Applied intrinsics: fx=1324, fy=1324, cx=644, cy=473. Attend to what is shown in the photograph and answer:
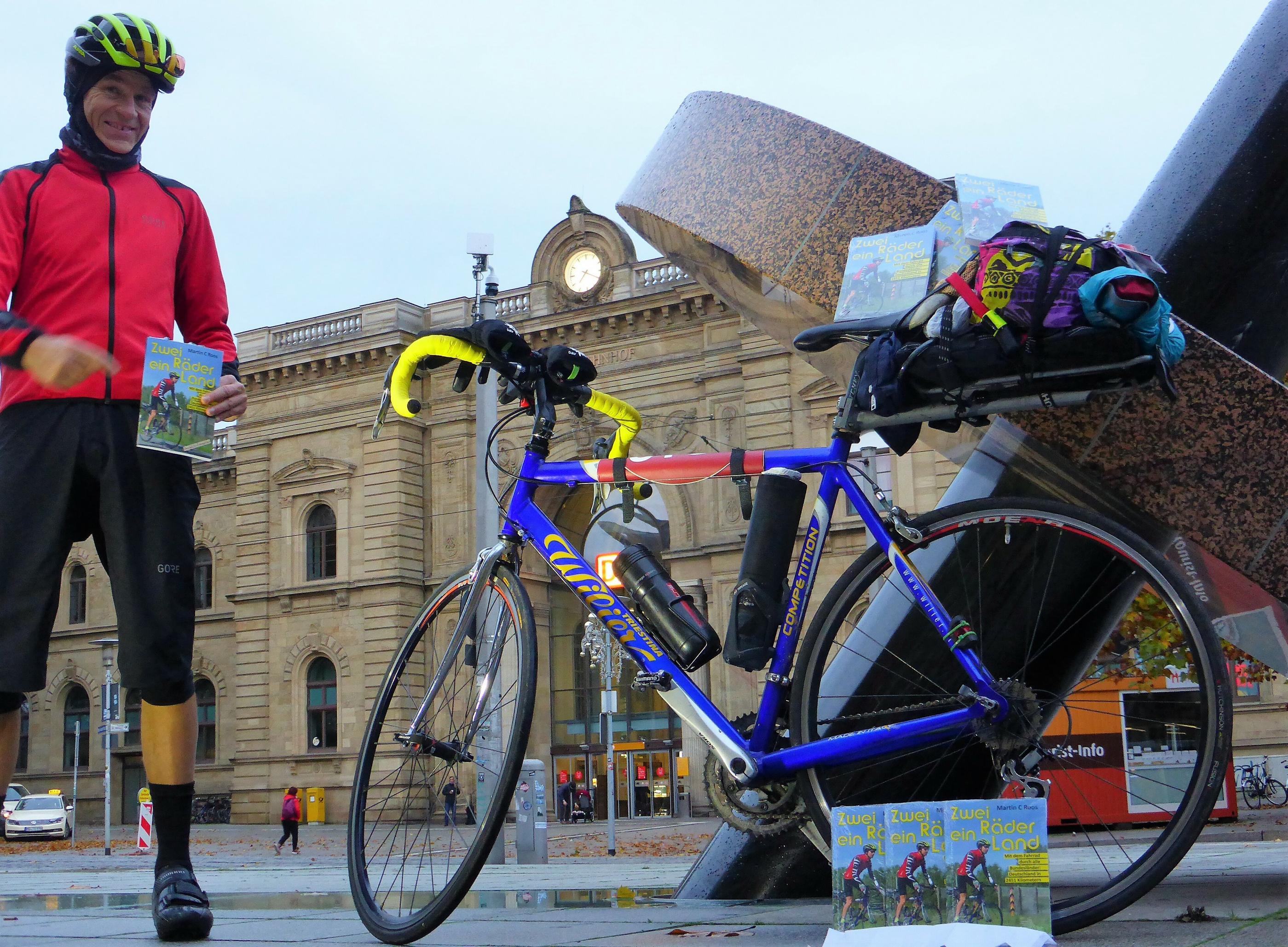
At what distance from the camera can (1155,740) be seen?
279 cm

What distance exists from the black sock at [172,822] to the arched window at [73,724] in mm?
44862

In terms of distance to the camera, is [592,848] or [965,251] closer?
[965,251]

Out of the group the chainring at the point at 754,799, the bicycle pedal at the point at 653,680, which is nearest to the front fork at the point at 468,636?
the bicycle pedal at the point at 653,680

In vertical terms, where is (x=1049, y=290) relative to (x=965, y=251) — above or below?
below

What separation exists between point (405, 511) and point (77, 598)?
53.2ft

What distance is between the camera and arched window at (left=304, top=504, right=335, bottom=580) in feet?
126

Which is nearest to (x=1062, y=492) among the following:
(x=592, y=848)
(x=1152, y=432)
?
(x=1152, y=432)

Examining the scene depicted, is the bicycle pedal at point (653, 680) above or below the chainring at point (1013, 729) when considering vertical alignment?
above

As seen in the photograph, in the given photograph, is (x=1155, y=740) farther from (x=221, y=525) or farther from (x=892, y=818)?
(x=221, y=525)

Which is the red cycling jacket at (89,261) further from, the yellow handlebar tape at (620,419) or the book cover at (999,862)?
the book cover at (999,862)

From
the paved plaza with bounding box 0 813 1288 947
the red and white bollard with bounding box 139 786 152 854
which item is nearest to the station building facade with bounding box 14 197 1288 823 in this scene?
the red and white bollard with bounding box 139 786 152 854

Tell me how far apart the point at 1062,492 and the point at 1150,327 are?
31.0 inches

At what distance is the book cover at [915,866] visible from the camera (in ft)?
7.51

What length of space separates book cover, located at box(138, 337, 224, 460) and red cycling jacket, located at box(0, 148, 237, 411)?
13 centimetres
